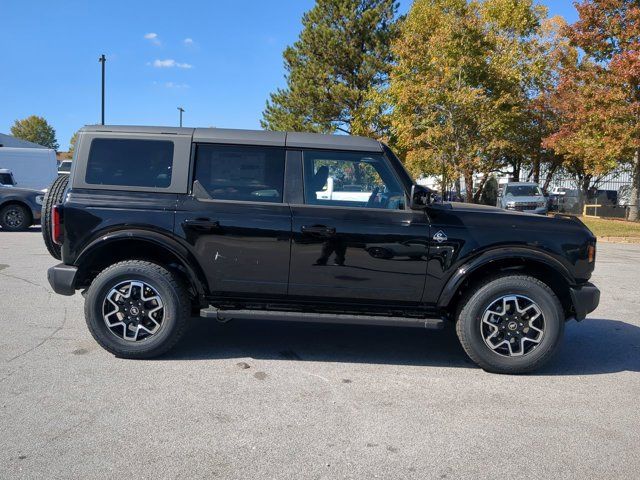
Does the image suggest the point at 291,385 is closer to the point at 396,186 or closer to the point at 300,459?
the point at 300,459

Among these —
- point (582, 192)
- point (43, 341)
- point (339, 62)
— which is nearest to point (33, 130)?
point (339, 62)

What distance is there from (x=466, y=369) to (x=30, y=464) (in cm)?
336

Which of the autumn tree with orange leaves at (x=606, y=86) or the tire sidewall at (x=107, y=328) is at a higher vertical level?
the autumn tree with orange leaves at (x=606, y=86)

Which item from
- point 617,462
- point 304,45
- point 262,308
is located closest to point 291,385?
point 262,308

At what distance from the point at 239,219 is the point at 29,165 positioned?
924 inches

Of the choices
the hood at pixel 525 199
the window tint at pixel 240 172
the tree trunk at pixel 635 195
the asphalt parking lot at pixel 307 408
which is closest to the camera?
the asphalt parking lot at pixel 307 408

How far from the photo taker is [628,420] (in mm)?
3709

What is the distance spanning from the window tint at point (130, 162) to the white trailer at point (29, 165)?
2187 cm

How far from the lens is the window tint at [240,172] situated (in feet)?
15.1

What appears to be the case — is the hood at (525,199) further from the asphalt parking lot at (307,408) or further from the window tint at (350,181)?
the window tint at (350,181)

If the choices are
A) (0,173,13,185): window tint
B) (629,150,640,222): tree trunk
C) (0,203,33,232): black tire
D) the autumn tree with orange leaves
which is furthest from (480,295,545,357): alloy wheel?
(629,150,640,222): tree trunk

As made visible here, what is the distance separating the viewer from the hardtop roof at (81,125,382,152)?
15.3ft

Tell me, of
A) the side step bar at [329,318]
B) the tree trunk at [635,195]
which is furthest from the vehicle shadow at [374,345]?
the tree trunk at [635,195]

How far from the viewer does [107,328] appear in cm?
459
